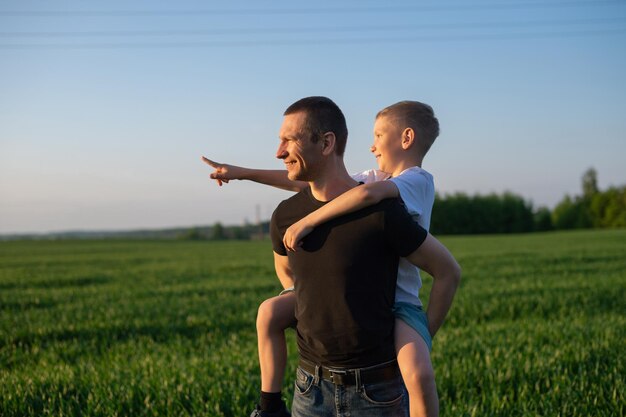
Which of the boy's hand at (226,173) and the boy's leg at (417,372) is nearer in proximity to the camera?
the boy's leg at (417,372)

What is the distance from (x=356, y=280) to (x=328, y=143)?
0.60 m

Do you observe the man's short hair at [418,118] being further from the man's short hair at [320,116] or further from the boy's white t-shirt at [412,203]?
the man's short hair at [320,116]

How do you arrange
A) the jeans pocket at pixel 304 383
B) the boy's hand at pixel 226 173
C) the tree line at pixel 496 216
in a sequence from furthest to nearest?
the tree line at pixel 496 216
the boy's hand at pixel 226 173
the jeans pocket at pixel 304 383

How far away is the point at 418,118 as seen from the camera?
2.91 m

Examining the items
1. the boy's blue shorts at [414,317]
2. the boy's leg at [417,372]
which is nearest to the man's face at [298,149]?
the boy's blue shorts at [414,317]

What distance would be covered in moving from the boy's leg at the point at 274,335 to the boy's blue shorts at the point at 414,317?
0.53 m

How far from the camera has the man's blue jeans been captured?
2600mm

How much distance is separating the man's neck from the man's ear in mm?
94

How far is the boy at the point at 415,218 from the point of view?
2518 mm

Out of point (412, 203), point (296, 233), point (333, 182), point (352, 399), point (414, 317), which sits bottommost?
point (352, 399)

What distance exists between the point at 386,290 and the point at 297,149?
723mm

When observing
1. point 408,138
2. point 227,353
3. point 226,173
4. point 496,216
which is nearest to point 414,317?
point 408,138

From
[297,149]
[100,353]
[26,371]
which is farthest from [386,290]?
[100,353]

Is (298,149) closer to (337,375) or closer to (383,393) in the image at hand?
Result: (337,375)
